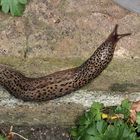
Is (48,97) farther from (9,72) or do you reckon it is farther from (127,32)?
(127,32)

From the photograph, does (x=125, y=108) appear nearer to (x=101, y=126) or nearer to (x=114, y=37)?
(x=101, y=126)

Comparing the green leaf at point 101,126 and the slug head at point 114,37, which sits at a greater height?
the slug head at point 114,37

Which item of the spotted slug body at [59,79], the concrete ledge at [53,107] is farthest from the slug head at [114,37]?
the concrete ledge at [53,107]

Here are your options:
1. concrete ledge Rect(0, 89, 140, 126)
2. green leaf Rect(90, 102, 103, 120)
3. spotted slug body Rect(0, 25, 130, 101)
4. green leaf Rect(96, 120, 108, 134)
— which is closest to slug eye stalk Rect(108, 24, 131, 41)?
spotted slug body Rect(0, 25, 130, 101)

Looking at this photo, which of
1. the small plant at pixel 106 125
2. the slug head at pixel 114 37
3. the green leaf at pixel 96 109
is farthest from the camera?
the slug head at pixel 114 37

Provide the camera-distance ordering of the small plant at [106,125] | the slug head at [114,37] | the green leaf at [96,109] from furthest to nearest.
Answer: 1. the slug head at [114,37]
2. the green leaf at [96,109]
3. the small plant at [106,125]

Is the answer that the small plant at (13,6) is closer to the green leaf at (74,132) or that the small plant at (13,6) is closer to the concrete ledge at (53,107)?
the concrete ledge at (53,107)

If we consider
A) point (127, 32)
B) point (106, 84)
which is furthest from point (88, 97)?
point (127, 32)
